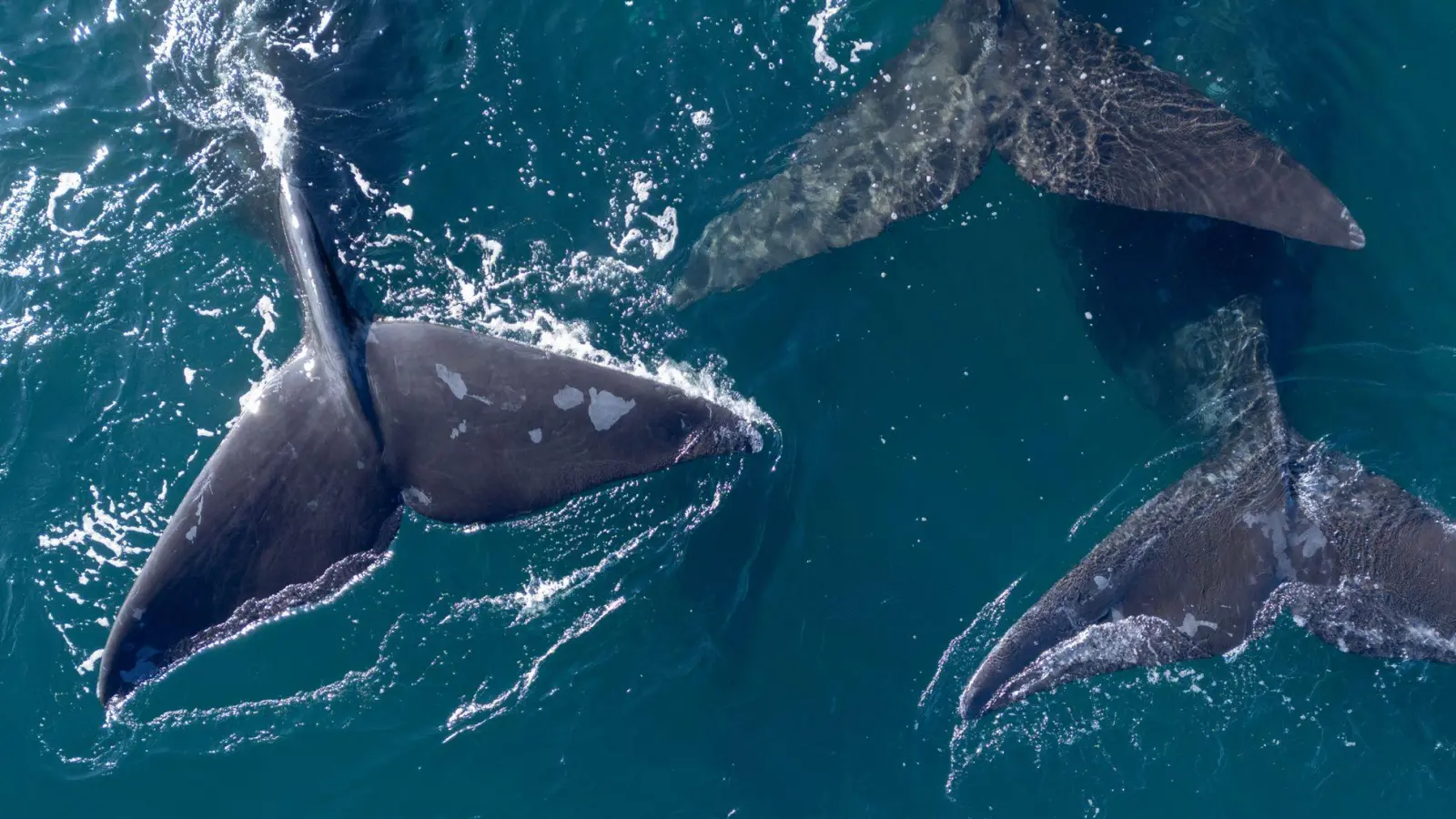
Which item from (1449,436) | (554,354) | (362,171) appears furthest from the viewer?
(1449,436)

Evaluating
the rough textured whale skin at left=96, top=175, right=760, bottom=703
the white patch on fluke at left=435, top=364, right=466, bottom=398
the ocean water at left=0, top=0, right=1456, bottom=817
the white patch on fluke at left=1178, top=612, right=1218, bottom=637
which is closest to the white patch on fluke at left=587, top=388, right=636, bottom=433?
the rough textured whale skin at left=96, top=175, right=760, bottom=703

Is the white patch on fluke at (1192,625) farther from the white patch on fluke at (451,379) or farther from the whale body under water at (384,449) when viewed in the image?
the white patch on fluke at (451,379)

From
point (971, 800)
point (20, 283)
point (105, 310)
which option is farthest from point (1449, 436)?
point (20, 283)

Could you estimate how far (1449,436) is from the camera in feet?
43.4

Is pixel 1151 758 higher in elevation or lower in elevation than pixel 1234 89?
lower

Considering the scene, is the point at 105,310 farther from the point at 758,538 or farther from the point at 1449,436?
the point at 1449,436

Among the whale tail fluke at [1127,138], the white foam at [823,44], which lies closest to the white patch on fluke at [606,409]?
the white foam at [823,44]

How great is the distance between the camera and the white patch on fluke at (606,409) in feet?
28.9

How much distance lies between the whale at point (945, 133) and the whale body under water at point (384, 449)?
419 cm

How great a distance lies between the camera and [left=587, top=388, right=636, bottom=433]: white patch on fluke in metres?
8.80

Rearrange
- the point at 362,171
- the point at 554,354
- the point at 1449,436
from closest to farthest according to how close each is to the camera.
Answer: the point at 554,354 → the point at 362,171 → the point at 1449,436

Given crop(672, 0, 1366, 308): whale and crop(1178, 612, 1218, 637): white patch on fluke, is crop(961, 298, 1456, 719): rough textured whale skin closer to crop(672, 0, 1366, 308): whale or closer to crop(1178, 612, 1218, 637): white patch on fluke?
crop(1178, 612, 1218, 637): white patch on fluke

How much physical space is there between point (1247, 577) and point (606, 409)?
7.13 m

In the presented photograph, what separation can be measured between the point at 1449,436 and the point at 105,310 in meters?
17.4
